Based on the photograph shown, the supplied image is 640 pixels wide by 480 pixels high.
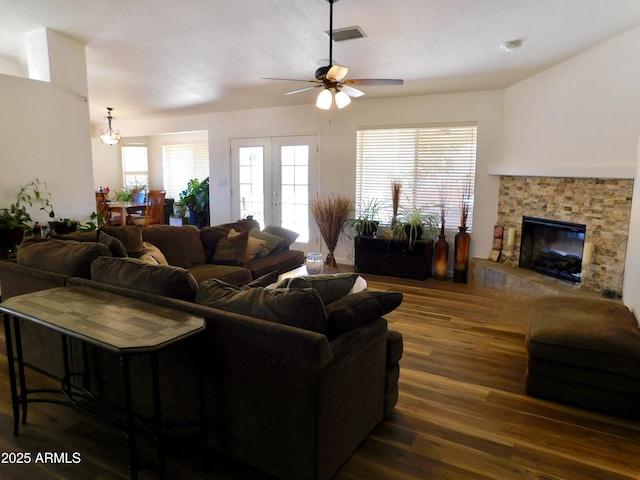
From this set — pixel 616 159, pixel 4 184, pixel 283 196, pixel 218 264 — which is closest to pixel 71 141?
pixel 4 184

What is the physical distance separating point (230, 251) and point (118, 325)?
2.69 meters

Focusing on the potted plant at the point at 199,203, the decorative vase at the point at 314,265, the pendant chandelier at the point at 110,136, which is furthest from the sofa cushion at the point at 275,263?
the pendant chandelier at the point at 110,136

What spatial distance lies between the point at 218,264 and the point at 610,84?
4093 millimetres

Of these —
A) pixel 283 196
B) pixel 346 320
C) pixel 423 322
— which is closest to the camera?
pixel 346 320

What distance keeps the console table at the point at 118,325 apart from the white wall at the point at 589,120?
10.5ft

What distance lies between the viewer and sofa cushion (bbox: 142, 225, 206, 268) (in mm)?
4184

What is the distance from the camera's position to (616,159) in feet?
12.4

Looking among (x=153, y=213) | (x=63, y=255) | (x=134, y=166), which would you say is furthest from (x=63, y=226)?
(x=134, y=166)

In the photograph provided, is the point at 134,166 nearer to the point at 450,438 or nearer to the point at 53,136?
the point at 53,136

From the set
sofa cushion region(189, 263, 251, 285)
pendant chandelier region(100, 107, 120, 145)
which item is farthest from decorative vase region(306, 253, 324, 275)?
pendant chandelier region(100, 107, 120, 145)

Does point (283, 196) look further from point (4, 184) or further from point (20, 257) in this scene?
point (20, 257)

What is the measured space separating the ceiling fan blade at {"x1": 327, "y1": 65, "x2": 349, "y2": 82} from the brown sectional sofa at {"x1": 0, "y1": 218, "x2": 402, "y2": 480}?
6.15 feet

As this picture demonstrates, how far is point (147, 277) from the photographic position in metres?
2.29

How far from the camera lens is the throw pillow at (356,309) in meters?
1.99
